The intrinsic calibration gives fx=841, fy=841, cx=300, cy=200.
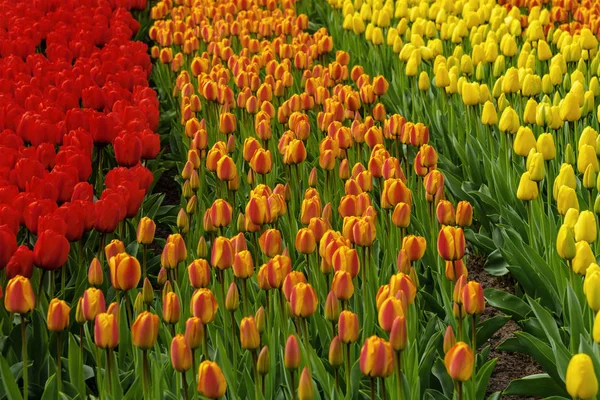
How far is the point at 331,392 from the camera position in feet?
7.97

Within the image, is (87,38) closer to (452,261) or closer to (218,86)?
(218,86)

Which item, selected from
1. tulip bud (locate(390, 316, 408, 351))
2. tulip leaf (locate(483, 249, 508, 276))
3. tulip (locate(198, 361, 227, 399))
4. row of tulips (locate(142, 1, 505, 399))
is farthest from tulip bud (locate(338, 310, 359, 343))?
tulip leaf (locate(483, 249, 508, 276))

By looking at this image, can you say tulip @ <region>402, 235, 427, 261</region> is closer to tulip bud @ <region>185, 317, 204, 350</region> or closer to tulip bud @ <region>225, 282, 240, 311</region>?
tulip bud @ <region>225, 282, 240, 311</region>

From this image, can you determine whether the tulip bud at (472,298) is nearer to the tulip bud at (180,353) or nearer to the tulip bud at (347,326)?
the tulip bud at (347,326)

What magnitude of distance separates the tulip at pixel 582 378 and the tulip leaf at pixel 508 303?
3.84 ft

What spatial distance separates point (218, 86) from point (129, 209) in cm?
166

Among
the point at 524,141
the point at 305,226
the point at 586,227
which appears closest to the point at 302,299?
the point at 586,227

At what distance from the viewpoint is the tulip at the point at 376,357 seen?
1.98m


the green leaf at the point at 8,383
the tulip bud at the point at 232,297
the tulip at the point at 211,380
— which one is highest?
the tulip at the point at 211,380

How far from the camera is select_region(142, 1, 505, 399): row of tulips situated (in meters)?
2.27

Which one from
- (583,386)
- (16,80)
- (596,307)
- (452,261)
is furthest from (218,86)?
(583,386)

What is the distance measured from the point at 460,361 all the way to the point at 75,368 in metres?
1.28

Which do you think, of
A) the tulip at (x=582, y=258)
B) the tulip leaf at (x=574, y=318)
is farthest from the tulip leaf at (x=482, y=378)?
the tulip at (x=582, y=258)

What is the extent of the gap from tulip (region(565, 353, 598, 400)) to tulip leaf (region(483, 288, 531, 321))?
117cm
